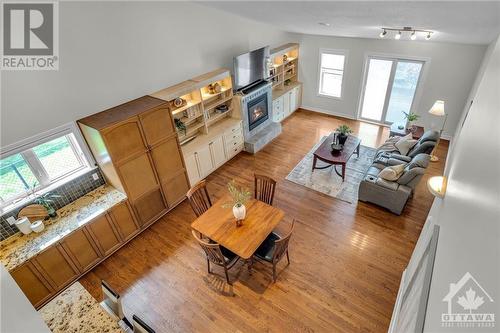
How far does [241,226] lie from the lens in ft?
11.8

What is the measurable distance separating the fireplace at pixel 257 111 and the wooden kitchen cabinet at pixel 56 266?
179 inches

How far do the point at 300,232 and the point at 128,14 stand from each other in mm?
4462

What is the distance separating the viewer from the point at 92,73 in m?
3.78

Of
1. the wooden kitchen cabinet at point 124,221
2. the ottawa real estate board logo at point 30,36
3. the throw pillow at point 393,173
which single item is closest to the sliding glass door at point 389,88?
the throw pillow at point 393,173

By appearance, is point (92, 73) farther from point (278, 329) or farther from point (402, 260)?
point (402, 260)

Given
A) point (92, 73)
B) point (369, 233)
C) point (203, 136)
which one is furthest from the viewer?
point (203, 136)

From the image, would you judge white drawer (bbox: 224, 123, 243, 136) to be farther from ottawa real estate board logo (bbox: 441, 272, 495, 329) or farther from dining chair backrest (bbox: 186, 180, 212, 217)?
ottawa real estate board logo (bbox: 441, 272, 495, 329)

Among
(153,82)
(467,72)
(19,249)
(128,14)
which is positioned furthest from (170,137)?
(467,72)

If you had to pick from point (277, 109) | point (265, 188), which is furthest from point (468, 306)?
point (277, 109)

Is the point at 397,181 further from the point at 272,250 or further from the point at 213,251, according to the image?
the point at 213,251

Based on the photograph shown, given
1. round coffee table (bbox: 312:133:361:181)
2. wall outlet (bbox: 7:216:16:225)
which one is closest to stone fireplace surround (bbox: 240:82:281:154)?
round coffee table (bbox: 312:133:361:181)

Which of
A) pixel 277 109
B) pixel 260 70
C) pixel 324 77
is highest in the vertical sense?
pixel 260 70

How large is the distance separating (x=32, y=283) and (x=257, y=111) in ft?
17.6

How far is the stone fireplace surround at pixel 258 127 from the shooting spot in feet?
20.4
